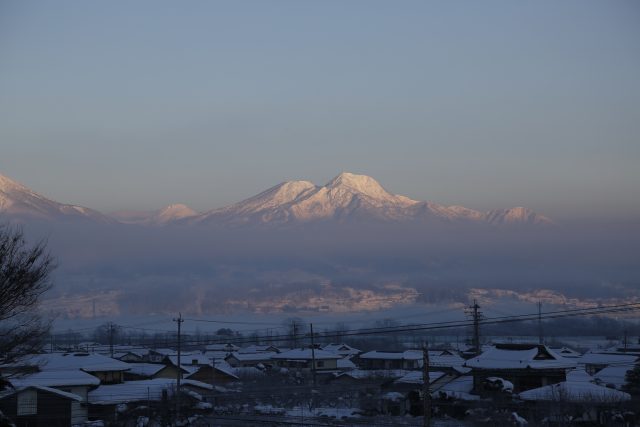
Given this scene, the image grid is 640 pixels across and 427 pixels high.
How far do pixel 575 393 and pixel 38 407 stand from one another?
18849mm

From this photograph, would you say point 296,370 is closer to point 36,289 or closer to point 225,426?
point 225,426

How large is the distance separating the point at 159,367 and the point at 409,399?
50.6 feet

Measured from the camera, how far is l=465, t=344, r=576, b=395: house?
35.2 meters

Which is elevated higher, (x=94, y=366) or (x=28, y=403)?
(x=94, y=366)

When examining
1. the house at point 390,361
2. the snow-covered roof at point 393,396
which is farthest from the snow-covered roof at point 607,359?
the snow-covered roof at point 393,396

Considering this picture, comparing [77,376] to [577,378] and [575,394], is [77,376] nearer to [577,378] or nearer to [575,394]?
[575,394]

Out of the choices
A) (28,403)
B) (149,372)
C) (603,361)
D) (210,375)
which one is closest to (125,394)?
(28,403)

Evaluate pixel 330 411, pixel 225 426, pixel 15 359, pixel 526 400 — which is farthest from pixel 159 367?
pixel 15 359

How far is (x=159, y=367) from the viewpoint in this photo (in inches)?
1769

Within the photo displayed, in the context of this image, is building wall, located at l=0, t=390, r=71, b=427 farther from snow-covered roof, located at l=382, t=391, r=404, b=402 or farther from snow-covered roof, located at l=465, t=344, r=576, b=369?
snow-covered roof, located at l=465, t=344, r=576, b=369

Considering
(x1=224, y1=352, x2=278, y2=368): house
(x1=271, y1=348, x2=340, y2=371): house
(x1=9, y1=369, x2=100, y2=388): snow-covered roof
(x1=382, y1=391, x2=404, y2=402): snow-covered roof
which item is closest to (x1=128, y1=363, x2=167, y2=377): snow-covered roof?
(x1=9, y1=369, x2=100, y2=388): snow-covered roof

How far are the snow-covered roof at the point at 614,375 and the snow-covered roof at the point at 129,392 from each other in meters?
19.7

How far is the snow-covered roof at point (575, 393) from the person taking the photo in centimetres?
3011

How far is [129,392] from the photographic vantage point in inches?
1442
